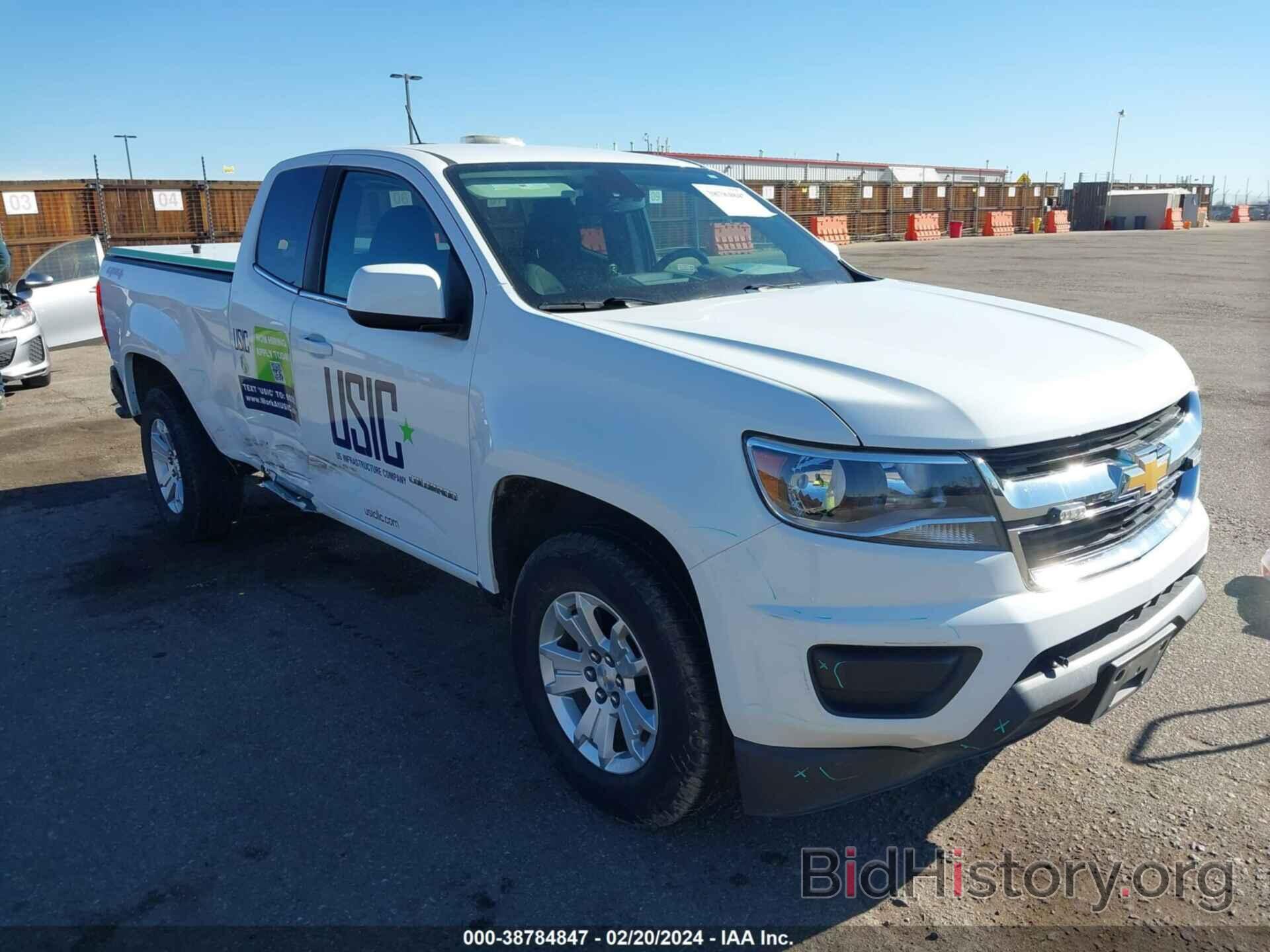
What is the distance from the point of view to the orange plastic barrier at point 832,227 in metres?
34.4

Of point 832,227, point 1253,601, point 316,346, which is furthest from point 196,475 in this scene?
point 832,227

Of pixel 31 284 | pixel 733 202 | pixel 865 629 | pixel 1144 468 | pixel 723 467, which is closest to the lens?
pixel 865 629

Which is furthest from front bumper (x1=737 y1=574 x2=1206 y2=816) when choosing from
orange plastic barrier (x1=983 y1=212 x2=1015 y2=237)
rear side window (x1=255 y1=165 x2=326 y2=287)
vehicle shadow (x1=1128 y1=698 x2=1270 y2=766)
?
orange plastic barrier (x1=983 y1=212 x2=1015 y2=237)

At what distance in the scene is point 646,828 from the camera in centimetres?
292

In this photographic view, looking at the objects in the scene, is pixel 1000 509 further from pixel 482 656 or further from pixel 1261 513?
pixel 1261 513

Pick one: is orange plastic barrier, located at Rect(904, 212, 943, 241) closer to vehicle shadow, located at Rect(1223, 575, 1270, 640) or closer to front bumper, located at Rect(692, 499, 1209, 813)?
vehicle shadow, located at Rect(1223, 575, 1270, 640)

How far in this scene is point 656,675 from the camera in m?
2.67

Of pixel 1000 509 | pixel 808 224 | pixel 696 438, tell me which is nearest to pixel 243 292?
pixel 696 438

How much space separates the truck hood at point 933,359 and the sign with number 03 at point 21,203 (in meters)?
18.6

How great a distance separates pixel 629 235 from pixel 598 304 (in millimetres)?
597

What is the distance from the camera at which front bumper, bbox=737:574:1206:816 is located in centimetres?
238

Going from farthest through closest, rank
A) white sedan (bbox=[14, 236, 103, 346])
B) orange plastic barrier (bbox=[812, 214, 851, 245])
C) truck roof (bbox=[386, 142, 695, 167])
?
orange plastic barrier (bbox=[812, 214, 851, 245]), white sedan (bbox=[14, 236, 103, 346]), truck roof (bbox=[386, 142, 695, 167])

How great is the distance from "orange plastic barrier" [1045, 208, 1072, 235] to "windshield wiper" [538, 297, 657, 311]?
48321mm

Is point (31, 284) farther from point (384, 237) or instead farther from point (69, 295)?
point (384, 237)
